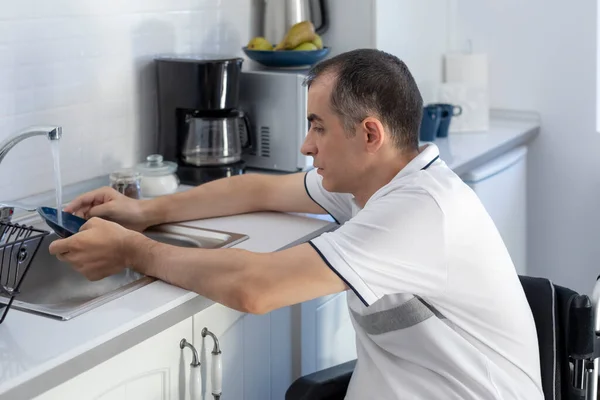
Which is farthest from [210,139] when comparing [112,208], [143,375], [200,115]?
[143,375]

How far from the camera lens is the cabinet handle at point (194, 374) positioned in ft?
5.33

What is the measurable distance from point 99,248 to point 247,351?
40cm

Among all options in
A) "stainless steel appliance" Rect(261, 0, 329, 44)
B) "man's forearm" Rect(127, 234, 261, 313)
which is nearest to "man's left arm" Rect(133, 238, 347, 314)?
"man's forearm" Rect(127, 234, 261, 313)

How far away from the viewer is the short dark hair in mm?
1590

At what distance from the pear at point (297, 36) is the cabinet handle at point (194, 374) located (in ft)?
4.12

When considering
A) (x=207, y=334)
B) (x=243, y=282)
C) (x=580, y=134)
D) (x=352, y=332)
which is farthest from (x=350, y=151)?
(x=580, y=134)

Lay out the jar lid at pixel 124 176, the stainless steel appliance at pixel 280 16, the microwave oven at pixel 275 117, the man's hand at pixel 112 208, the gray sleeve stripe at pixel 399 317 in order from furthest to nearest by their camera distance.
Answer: the stainless steel appliance at pixel 280 16, the microwave oven at pixel 275 117, the jar lid at pixel 124 176, the man's hand at pixel 112 208, the gray sleeve stripe at pixel 399 317

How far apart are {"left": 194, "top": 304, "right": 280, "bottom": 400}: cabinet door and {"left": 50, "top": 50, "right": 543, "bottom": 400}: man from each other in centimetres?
18

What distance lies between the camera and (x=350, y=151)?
1.62 m

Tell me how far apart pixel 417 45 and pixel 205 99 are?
1080 mm

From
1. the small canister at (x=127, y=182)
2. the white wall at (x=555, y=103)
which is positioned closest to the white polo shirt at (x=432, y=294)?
the small canister at (x=127, y=182)

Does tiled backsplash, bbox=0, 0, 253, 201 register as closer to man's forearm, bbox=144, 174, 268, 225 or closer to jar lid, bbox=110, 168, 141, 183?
jar lid, bbox=110, 168, 141, 183

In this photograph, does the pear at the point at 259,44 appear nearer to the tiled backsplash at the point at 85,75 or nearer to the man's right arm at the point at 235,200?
the tiled backsplash at the point at 85,75

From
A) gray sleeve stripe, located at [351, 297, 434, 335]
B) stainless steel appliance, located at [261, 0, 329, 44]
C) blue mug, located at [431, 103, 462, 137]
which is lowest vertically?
gray sleeve stripe, located at [351, 297, 434, 335]
